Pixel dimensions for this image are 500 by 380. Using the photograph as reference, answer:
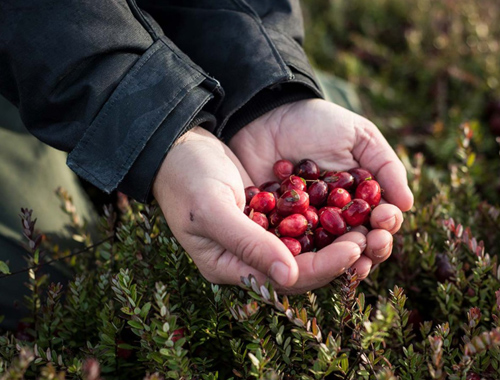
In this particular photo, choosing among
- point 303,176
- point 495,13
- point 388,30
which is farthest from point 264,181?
point 495,13

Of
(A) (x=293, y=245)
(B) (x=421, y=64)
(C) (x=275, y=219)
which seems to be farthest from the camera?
(B) (x=421, y=64)

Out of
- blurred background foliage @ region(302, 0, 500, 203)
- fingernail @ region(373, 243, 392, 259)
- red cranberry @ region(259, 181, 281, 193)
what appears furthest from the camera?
blurred background foliage @ region(302, 0, 500, 203)

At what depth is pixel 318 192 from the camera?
2219mm

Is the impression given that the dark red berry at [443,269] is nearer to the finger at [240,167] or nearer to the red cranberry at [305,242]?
the red cranberry at [305,242]

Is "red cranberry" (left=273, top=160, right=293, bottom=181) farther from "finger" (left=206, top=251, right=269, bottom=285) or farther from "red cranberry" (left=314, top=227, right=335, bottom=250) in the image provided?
"finger" (left=206, top=251, right=269, bottom=285)

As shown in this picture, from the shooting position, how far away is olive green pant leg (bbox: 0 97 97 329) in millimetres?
2111

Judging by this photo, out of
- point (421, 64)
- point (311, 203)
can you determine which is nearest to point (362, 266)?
point (311, 203)

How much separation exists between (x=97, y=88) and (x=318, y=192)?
1.05 meters

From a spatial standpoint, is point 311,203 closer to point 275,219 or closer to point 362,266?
point 275,219

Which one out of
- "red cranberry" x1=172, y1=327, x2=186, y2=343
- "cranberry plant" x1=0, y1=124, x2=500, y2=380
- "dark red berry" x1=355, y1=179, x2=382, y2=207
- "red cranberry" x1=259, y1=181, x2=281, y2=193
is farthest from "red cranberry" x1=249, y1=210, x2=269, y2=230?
"red cranberry" x1=172, y1=327, x2=186, y2=343

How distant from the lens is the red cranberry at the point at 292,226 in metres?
1.98

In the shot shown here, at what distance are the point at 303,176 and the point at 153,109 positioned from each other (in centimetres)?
76

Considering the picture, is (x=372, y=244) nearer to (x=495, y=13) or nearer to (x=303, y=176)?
(x=303, y=176)

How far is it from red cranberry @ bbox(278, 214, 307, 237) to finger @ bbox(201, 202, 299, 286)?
32 cm
